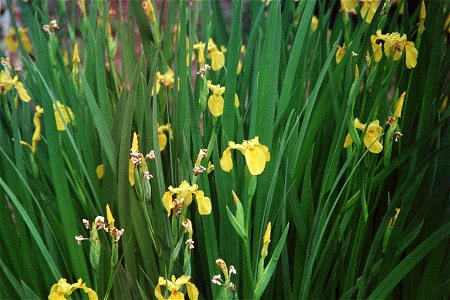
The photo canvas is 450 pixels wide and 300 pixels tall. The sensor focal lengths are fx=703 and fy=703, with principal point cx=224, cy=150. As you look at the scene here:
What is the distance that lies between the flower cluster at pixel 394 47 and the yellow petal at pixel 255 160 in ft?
1.02

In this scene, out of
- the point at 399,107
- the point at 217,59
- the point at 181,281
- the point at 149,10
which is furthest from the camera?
the point at 149,10

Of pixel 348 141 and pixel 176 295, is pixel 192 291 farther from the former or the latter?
pixel 348 141

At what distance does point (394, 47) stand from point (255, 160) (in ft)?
1.11

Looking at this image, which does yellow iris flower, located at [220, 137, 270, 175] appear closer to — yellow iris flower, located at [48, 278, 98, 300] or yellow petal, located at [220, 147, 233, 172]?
yellow petal, located at [220, 147, 233, 172]

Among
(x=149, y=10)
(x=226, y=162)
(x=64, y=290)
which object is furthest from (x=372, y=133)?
(x=149, y=10)

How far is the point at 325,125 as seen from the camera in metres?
1.27

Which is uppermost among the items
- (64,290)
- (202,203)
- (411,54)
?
(411,54)

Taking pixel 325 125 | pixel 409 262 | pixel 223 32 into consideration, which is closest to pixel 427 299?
pixel 409 262

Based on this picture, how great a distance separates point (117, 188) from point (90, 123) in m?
0.23

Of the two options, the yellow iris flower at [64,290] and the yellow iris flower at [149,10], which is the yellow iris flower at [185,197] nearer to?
the yellow iris flower at [64,290]

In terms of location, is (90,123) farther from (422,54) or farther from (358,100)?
(422,54)

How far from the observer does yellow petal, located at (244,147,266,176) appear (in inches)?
37.6

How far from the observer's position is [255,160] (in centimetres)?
96

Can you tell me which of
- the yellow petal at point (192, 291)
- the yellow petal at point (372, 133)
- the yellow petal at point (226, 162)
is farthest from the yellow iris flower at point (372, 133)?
the yellow petal at point (192, 291)
